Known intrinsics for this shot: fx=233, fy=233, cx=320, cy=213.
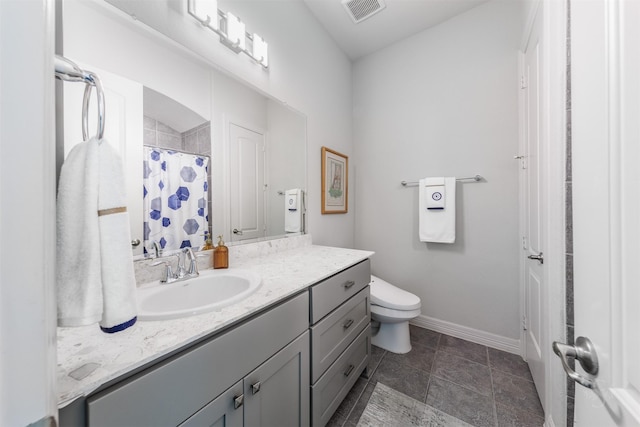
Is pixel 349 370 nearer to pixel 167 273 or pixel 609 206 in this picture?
pixel 167 273

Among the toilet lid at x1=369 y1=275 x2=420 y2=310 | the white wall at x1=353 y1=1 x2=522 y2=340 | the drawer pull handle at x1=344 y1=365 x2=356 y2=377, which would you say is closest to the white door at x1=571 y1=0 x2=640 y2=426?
the drawer pull handle at x1=344 y1=365 x2=356 y2=377

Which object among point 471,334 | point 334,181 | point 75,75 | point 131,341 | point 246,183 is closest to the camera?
point 75,75

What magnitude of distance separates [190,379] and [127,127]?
91 cm

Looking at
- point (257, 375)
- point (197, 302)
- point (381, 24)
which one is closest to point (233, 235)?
point (197, 302)

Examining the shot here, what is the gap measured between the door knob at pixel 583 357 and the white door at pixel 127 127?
1307 millimetres

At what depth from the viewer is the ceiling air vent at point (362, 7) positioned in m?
1.72

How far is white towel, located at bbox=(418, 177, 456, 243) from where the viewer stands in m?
1.87

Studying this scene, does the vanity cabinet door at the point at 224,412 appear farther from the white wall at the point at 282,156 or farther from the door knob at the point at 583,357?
the white wall at the point at 282,156

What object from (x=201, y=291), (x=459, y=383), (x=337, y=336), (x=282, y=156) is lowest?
(x=459, y=383)

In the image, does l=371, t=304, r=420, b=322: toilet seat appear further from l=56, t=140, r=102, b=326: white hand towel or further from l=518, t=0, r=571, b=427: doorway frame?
l=56, t=140, r=102, b=326: white hand towel

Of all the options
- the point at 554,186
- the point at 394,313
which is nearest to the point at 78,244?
the point at 554,186

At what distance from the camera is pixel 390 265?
7.30 ft

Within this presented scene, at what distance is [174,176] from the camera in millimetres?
1056

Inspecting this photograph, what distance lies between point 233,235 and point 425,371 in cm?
151
